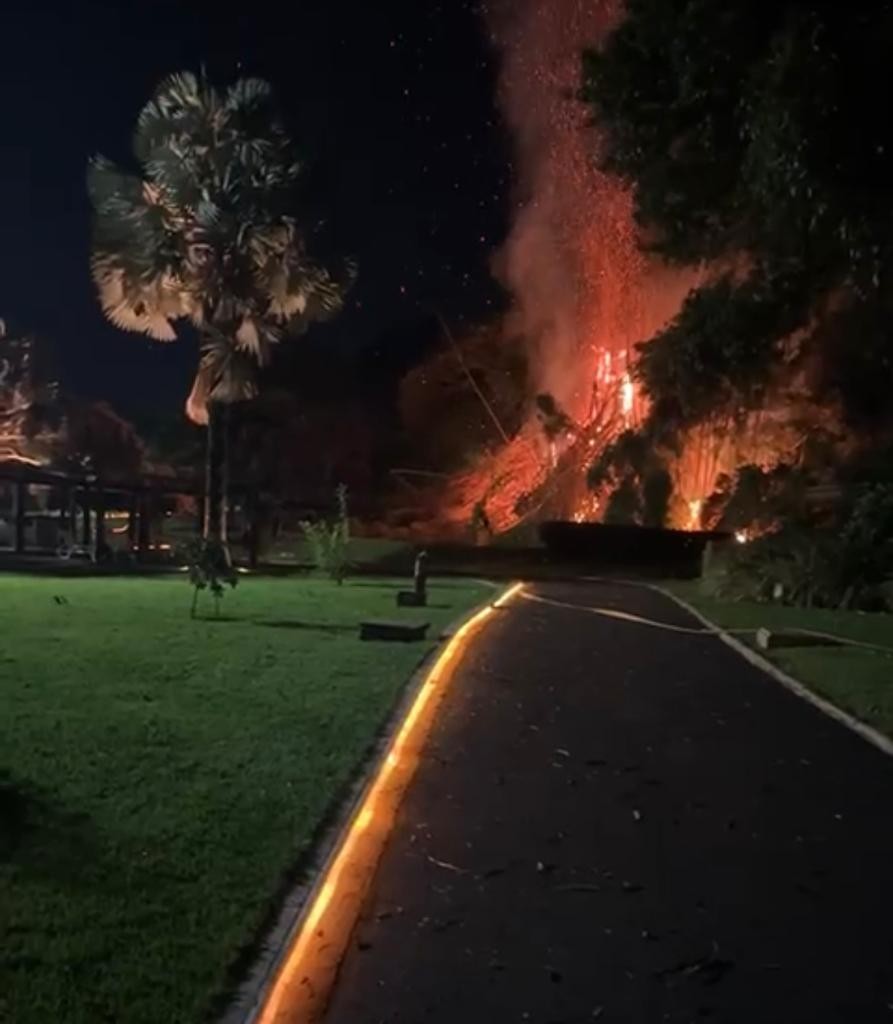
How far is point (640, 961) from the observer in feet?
14.7

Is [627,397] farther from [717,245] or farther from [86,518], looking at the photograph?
[717,245]

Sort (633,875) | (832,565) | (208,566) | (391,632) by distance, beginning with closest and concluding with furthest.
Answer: (633,875), (391,632), (208,566), (832,565)

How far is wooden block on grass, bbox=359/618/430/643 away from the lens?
14.8 meters

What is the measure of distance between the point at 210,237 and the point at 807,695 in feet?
74.7

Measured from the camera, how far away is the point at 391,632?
14.8 m

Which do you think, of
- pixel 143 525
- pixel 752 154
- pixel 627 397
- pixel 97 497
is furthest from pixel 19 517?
pixel 752 154

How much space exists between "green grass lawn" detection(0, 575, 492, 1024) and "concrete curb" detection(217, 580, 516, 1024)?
7 centimetres

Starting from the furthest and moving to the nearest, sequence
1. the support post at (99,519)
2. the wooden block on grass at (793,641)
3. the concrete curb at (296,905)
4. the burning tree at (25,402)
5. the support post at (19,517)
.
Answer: the burning tree at (25,402) → the support post at (19,517) → the support post at (99,519) → the wooden block on grass at (793,641) → the concrete curb at (296,905)

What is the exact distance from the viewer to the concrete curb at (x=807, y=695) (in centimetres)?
896

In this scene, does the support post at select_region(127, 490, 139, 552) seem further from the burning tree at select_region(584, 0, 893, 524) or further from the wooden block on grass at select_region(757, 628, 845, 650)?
the wooden block on grass at select_region(757, 628, 845, 650)

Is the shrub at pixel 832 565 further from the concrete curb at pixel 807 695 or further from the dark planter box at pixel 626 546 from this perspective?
the dark planter box at pixel 626 546

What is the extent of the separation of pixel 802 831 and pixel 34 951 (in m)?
3.60

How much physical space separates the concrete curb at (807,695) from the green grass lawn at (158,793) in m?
3.21

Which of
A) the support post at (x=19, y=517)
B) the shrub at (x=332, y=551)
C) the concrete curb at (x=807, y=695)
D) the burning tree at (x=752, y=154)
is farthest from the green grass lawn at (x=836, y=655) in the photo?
the support post at (x=19, y=517)
